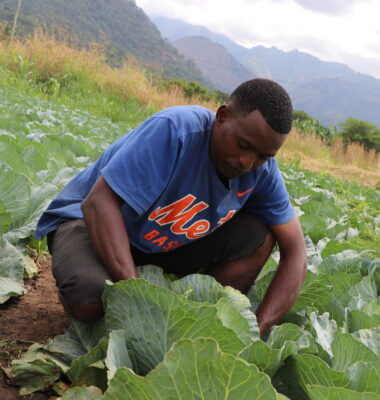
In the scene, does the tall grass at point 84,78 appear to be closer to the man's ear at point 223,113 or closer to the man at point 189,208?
the man at point 189,208

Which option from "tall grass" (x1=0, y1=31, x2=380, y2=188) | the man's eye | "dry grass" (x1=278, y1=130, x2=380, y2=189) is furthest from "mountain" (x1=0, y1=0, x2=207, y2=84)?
the man's eye

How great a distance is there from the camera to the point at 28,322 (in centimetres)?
168

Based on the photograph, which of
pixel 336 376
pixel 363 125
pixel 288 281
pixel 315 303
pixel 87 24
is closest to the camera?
pixel 336 376

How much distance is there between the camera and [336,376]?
1.12 meters

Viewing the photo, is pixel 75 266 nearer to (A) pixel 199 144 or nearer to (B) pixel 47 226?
(B) pixel 47 226

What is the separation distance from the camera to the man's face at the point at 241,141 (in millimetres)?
1437

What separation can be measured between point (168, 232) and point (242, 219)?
0.36m

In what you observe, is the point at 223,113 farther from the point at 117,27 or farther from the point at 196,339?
the point at 117,27

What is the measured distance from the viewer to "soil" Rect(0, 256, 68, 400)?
139 cm

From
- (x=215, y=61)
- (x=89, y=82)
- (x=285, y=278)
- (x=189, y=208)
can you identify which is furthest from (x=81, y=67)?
(x=215, y=61)

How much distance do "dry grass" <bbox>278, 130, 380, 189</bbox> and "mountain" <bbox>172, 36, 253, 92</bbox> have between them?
13929 cm

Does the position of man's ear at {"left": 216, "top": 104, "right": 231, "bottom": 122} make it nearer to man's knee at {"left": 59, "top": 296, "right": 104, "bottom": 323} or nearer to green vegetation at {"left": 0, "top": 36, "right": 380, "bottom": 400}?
green vegetation at {"left": 0, "top": 36, "right": 380, "bottom": 400}

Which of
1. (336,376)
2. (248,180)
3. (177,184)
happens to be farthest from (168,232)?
(336,376)

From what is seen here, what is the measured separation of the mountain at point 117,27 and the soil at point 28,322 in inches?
1933
